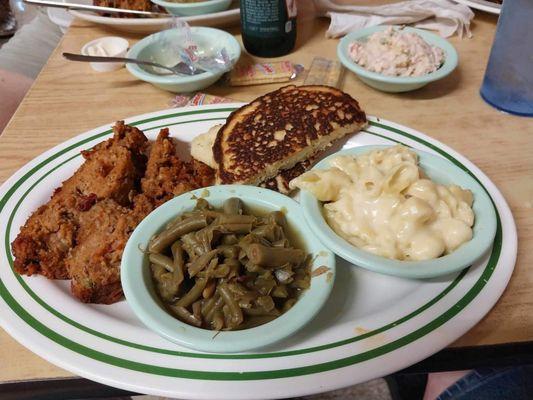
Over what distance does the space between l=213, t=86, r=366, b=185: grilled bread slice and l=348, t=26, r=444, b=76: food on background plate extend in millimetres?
326

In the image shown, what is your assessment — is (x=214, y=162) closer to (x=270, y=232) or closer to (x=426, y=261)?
(x=270, y=232)

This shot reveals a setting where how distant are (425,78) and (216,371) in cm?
144

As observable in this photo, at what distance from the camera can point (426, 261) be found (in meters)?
1.17

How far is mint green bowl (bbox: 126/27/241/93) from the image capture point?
2.01 m

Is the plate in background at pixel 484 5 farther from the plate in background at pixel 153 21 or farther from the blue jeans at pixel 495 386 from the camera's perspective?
the blue jeans at pixel 495 386

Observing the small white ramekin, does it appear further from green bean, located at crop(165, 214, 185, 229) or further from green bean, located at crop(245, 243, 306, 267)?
green bean, located at crop(245, 243, 306, 267)

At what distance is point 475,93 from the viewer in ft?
6.87

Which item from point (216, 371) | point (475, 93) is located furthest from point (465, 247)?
point (475, 93)

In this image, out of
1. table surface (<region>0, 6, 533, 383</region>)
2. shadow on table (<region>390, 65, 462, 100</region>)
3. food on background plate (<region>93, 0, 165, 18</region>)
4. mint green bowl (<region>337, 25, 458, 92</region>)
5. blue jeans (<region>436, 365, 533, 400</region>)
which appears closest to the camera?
table surface (<region>0, 6, 533, 383</region>)

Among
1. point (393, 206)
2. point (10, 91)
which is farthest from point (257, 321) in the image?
point (10, 91)

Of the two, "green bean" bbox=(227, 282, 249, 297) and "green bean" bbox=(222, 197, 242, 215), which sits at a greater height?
"green bean" bbox=(222, 197, 242, 215)

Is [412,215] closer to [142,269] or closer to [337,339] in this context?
[337,339]

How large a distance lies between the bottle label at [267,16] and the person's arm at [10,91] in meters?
1.29

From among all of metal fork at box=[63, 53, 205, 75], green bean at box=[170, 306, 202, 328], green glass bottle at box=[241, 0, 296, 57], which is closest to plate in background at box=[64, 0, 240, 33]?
green glass bottle at box=[241, 0, 296, 57]
